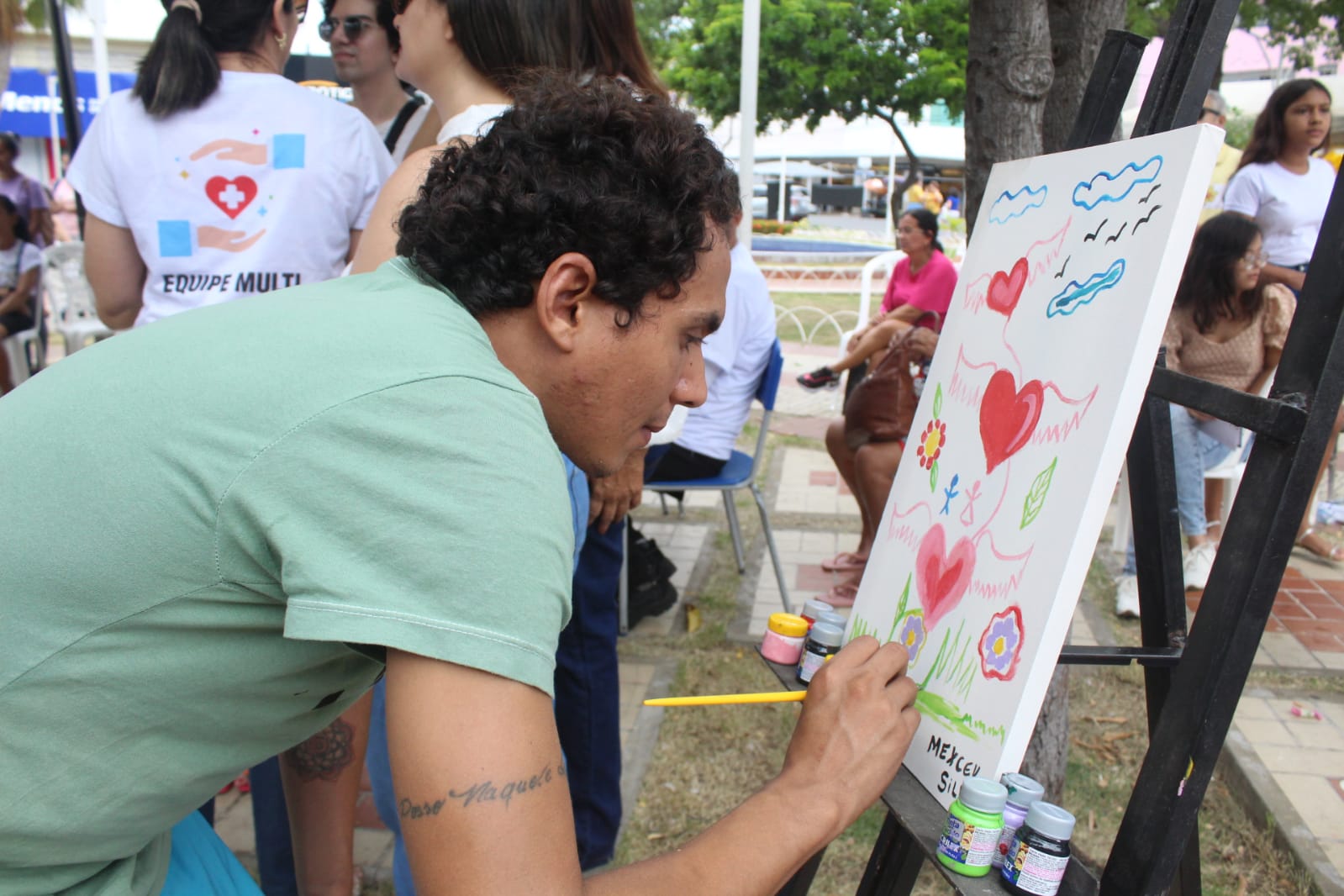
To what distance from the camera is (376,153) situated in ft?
6.91

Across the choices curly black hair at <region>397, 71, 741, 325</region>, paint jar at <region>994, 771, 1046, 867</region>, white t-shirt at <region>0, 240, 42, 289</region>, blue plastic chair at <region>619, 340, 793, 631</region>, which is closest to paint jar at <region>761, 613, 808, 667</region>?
paint jar at <region>994, 771, 1046, 867</region>

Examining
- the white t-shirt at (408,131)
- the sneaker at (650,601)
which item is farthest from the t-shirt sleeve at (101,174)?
the sneaker at (650,601)

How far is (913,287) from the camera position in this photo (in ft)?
16.9

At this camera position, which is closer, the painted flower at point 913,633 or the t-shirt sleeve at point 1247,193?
the painted flower at point 913,633

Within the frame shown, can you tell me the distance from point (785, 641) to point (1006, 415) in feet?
1.41

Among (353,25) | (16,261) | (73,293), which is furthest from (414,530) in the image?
(73,293)

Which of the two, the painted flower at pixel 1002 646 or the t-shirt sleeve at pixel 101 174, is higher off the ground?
the t-shirt sleeve at pixel 101 174

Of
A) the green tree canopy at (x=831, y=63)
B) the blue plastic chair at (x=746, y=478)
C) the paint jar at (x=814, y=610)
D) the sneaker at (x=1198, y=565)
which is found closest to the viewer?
the paint jar at (x=814, y=610)

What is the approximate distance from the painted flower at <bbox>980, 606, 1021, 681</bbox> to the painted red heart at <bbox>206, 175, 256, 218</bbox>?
5.17ft

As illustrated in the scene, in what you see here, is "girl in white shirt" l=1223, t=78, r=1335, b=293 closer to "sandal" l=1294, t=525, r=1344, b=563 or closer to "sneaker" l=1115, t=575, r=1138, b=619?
"sandal" l=1294, t=525, r=1344, b=563

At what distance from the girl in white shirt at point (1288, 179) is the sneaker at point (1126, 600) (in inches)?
55.6

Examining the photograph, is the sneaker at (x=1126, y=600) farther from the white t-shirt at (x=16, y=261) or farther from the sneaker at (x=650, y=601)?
the white t-shirt at (x=16, y=261)

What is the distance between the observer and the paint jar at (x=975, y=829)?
1047 millimetres

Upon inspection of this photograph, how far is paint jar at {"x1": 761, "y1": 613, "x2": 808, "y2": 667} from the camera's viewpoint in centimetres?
146
